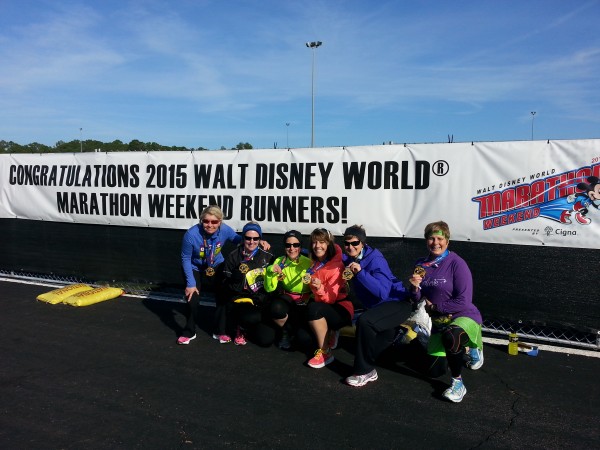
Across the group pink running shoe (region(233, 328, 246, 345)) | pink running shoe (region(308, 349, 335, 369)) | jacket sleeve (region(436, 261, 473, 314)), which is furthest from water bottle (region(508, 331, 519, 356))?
pink running shoe (region(233, 328, 246, 345))

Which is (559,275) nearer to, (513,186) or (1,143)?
(513,186)

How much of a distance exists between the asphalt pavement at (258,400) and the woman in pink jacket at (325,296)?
238 mm

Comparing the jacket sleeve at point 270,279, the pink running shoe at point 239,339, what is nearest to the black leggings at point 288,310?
the jacket sleeve at point 270,279

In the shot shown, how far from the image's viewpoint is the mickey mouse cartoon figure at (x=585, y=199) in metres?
4.85

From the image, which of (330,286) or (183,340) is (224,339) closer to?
(183,340)

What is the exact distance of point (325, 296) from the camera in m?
4.49

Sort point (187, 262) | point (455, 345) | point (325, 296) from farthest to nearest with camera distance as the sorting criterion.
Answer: point (187, 262) < point (325, 296) < point (455, 345)

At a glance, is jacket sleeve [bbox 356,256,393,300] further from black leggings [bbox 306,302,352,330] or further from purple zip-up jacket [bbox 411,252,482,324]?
black leggings [bbox 306,302,352,330]

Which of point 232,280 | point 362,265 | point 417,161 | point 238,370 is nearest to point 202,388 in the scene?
point 238,370

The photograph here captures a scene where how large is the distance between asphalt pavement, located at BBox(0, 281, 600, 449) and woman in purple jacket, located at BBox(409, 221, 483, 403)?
12.0 inches

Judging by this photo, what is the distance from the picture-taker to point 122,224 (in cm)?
732

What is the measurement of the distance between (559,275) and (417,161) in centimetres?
200

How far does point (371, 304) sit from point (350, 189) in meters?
1.97

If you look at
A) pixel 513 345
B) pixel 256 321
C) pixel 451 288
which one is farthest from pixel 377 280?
pixel 513 345
